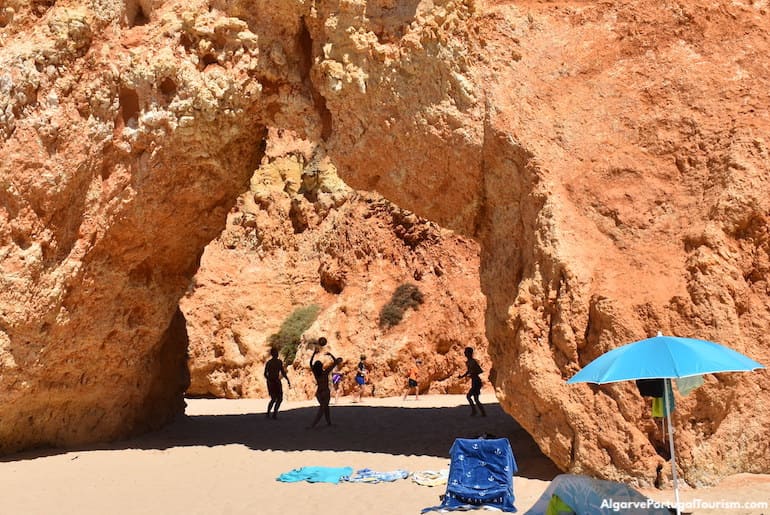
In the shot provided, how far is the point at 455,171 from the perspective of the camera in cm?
983

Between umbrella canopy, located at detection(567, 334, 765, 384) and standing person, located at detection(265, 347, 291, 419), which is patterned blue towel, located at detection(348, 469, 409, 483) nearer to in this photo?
umbrella canopy, located at detection(567, 334, 765, 384)

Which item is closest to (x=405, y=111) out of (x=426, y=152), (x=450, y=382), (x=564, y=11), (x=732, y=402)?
(x=426, y=152)

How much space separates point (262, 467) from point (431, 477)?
2472 mm

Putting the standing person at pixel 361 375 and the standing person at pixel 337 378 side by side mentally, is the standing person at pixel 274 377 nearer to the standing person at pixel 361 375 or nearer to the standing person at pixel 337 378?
the standing person at pixel 361 375

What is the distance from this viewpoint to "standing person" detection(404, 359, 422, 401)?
1785 centimetres

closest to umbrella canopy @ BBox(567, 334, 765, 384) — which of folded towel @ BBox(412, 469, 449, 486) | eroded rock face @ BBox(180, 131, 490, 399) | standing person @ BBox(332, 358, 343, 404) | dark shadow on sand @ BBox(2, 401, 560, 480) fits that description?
folded towel @ BBox(412, 469, 449, 486)

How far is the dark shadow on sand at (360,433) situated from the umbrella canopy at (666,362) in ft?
10.5

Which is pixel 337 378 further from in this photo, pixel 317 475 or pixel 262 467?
pixel 317 475

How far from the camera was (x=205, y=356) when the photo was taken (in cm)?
2189

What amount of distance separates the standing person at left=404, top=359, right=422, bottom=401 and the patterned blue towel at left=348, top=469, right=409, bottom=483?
898 centimetres

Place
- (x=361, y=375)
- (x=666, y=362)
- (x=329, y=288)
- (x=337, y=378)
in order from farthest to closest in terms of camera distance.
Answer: (x=329, y=288), (x=337, y=378), (x=361, y=375), (x=666, y=362)

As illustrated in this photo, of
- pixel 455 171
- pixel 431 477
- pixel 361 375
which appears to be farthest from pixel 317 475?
pixel 361 375

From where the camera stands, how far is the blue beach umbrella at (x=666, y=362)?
5.32 m

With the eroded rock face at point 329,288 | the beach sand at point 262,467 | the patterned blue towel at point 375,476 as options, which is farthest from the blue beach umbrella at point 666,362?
the eroded rock face at point 329,288
